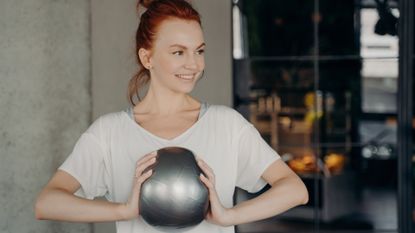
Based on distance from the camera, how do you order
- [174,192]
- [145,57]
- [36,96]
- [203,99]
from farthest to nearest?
[203,99] → [36,96] → [145,57] → [174,192]

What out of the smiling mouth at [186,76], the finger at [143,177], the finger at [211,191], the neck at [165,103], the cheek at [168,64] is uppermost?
the cheek at [168,64]

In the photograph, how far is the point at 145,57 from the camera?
75.8 inches

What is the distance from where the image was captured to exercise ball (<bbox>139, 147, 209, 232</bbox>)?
1.70 m

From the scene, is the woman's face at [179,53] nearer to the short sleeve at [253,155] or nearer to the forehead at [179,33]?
the forehead at [179,33]

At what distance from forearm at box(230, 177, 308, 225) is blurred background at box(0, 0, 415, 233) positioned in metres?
1.27

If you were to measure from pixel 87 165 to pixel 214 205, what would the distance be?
0.38 metres

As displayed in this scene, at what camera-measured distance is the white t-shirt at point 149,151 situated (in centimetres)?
186

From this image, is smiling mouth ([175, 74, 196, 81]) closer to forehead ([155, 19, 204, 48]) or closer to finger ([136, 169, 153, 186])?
forehead ([155, 19, 204, 48])

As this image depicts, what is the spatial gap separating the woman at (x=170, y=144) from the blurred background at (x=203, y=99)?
1.02 metres

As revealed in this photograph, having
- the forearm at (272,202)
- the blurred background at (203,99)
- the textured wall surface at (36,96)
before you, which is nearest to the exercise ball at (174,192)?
the forearm at (272,202)

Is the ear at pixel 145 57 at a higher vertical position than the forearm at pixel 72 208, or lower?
higher

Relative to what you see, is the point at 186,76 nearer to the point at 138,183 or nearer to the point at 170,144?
the point at 170,144

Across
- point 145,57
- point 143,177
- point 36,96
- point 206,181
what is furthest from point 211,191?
point 36,96

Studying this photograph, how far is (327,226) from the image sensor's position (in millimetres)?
6289
